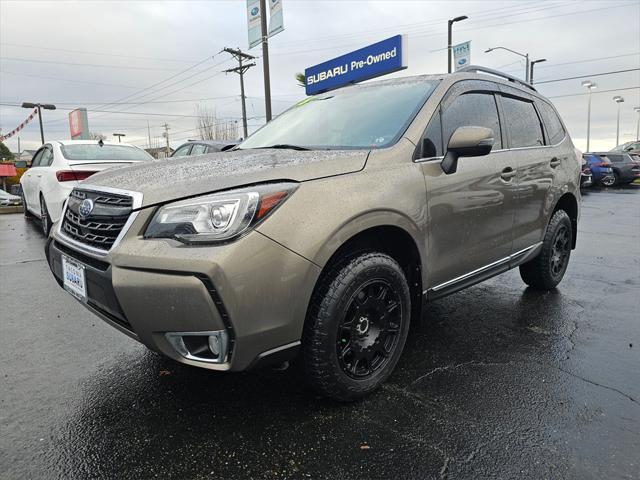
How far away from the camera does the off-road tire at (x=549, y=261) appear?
4.06 meters

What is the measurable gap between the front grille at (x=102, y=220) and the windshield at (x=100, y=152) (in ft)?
14.0

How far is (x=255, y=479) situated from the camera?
6.12 feet

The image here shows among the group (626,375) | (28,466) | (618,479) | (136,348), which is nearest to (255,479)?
(28,466)

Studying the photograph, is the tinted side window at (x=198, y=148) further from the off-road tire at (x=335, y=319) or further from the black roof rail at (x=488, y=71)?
the off-road tire at (x=335, y=319)

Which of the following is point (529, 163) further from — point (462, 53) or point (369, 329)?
point (462, 53)

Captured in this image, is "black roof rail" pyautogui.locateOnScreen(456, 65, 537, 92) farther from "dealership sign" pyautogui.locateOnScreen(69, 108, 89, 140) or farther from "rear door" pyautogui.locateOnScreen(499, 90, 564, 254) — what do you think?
"dealership sign" pyautogui.locateOnScreen(69, 108, 89, 140)

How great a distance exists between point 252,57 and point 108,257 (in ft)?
113

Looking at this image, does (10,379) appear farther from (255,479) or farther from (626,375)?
(626,375)

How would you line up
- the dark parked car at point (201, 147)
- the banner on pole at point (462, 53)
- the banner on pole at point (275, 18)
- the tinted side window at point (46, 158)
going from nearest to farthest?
the tinted side window at point (46, 158) → the dark parked car at point (201, 147) → the banner on pole at point (275, 18) → the banner on pole at point (462, 53)

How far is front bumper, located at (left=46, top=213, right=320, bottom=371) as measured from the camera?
182 cm

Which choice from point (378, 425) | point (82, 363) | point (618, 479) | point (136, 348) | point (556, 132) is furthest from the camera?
point (556, 132)

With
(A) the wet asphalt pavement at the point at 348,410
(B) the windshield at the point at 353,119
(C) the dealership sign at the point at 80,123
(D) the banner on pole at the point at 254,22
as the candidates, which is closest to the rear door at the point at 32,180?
(A) the wet asphalt pavement at the point at 348,410

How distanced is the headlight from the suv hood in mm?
54

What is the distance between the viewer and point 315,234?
6.64 ft
